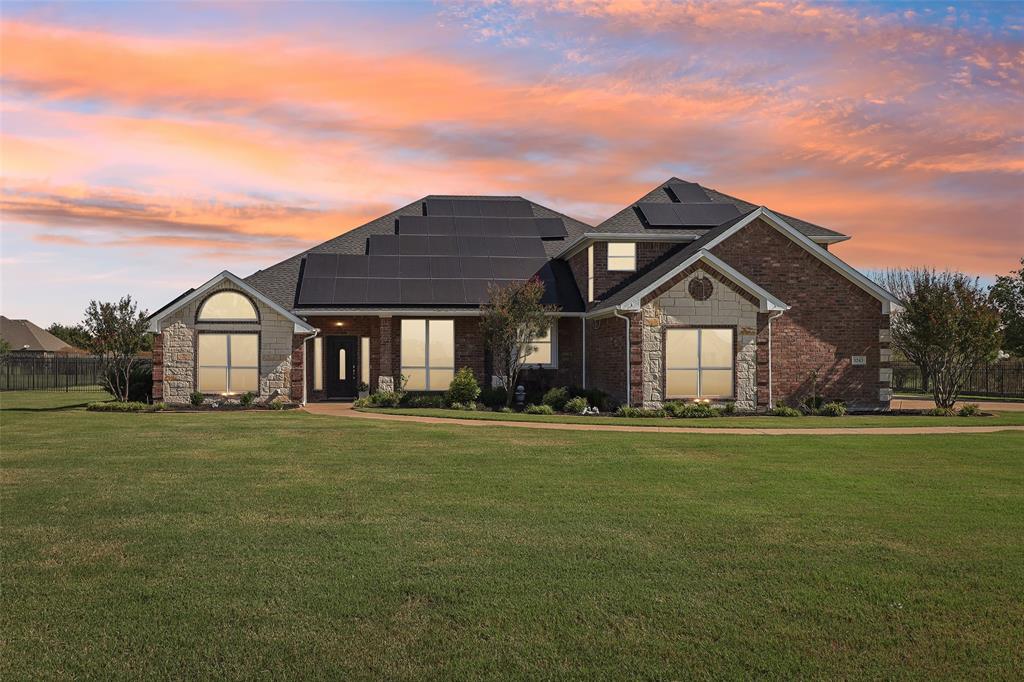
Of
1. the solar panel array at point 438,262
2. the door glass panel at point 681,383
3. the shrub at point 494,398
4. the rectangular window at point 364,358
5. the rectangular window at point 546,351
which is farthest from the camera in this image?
the rectangular window at point 364,358

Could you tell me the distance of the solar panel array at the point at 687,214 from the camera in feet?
101

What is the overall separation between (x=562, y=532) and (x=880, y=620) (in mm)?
3510

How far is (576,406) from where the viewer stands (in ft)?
85.6

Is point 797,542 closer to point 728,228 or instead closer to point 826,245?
point 728,228

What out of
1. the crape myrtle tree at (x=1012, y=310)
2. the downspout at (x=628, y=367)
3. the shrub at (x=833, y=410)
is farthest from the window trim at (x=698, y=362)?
the crape myrtle tree at (x=1012, y=310)

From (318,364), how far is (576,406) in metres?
10.6

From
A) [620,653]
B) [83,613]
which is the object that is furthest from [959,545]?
[83,613]

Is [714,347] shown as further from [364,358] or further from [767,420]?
[364,358]

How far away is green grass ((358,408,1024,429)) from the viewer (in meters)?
22.0

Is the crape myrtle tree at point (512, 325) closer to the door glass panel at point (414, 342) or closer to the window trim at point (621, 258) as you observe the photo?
the door glass panel at point (414, 342)

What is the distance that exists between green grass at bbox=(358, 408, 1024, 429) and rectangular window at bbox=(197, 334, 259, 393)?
6176 mm

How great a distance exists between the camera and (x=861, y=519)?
9969 mm

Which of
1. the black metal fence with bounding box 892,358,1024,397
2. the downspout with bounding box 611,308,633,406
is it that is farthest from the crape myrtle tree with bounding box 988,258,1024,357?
the downspout with bounding box 611,308,633,406

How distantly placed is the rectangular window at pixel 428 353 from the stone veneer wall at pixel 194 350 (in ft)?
13.8
